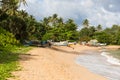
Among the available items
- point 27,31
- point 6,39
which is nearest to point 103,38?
point 27,31

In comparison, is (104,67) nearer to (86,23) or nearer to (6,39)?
(6,39)

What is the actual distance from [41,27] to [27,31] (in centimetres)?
4096

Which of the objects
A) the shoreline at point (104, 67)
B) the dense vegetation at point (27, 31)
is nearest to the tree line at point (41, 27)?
the dense vegetation at point (27, 31)

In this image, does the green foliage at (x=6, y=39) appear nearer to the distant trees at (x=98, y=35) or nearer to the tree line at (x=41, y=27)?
the tree line at (x=41, y=27)

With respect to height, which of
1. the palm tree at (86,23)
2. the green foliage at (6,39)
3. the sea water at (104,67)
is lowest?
the sea water at (104,67)

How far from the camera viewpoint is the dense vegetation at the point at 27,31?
37.1 metres

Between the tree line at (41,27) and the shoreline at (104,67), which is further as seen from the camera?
the tree line at (41,27)

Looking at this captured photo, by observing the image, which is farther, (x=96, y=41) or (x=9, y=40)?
(x=96, y=41)

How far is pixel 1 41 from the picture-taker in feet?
140

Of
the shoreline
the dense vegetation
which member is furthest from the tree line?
the shoreline

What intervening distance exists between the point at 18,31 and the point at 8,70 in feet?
132

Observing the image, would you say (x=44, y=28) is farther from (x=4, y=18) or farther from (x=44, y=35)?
(x=4, y=18)

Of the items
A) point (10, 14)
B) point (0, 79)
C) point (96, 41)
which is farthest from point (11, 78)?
point (96, 41)

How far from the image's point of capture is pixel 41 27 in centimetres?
10756
